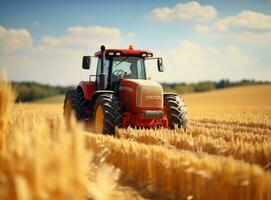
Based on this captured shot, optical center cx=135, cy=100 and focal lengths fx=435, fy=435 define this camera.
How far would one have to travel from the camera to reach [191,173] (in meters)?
5.97

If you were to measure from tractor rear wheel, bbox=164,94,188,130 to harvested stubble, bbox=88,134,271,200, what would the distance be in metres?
4.15

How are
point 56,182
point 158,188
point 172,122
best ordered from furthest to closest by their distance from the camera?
1. point 172,122
2. point 158,188
3. point 56,182

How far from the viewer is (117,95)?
12.6 metres

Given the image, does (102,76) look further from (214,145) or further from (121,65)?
(214,145)

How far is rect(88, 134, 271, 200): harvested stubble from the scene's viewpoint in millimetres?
5180

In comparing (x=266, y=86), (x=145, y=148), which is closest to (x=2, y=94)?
(x=145, y=148)

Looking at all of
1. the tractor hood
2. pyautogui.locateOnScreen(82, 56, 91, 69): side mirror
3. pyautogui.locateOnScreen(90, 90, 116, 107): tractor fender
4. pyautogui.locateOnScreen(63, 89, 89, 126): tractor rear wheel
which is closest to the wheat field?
the tractor hood

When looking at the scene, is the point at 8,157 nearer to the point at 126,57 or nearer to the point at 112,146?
the point at 112,146

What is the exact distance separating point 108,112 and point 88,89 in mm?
2424

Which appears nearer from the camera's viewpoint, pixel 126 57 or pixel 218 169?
pixel 218 169

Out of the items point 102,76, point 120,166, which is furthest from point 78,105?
point 120,166

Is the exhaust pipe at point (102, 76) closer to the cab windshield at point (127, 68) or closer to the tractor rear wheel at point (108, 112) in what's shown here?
the cab windshield at point (127, 68)

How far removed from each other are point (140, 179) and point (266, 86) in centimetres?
5876

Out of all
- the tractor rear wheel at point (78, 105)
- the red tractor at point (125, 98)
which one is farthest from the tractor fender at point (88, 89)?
the tractor rear wheel at point (78, 105)
